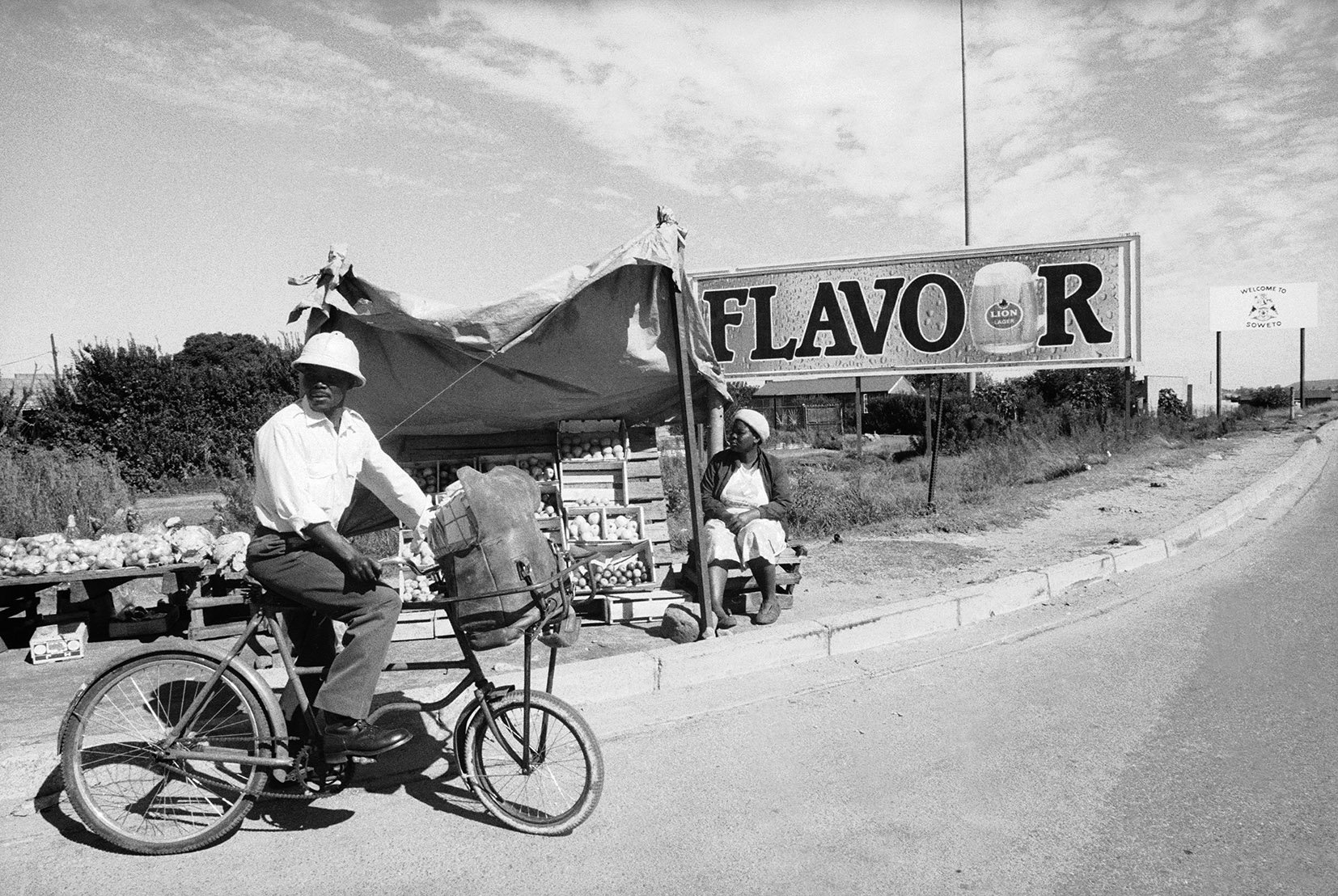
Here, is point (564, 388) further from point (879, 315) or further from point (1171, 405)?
point (1171, 405)

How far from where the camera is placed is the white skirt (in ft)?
20.3

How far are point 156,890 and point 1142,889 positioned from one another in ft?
10.8

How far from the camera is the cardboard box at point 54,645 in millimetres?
5398

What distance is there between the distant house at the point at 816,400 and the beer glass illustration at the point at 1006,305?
2727 centimetres

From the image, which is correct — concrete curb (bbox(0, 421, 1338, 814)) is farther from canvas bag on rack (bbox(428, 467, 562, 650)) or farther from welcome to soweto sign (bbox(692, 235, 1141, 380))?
welcome to soweto sign (bbox(692, 235, 1141, 380))

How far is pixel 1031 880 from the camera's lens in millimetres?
2928

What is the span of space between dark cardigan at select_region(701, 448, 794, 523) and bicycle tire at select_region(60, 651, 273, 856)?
3.72 metres

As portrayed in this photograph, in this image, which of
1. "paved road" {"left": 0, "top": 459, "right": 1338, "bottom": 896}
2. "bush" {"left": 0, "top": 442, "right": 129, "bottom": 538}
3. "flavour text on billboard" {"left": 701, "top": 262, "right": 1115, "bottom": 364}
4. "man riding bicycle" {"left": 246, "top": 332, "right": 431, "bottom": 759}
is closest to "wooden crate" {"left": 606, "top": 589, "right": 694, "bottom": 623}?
"paved road" {"left": 0, "top": 459, "right": 1338, "bottom": 896}

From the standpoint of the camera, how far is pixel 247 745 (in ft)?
11.1

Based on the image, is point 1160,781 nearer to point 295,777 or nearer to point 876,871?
point 876,871

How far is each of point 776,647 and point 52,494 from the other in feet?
30.0

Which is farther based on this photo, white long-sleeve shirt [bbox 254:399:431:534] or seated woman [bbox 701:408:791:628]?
seated woman [bbox 701:408:791:628]

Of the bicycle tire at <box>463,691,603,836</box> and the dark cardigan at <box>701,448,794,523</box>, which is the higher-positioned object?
the dark cardigan at <box>701,448,794,523</box>

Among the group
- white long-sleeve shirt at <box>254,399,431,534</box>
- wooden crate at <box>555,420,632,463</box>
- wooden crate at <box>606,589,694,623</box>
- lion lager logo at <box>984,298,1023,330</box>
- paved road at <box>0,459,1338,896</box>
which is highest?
lion lager logo at <box>984,298,1023,330</box>
